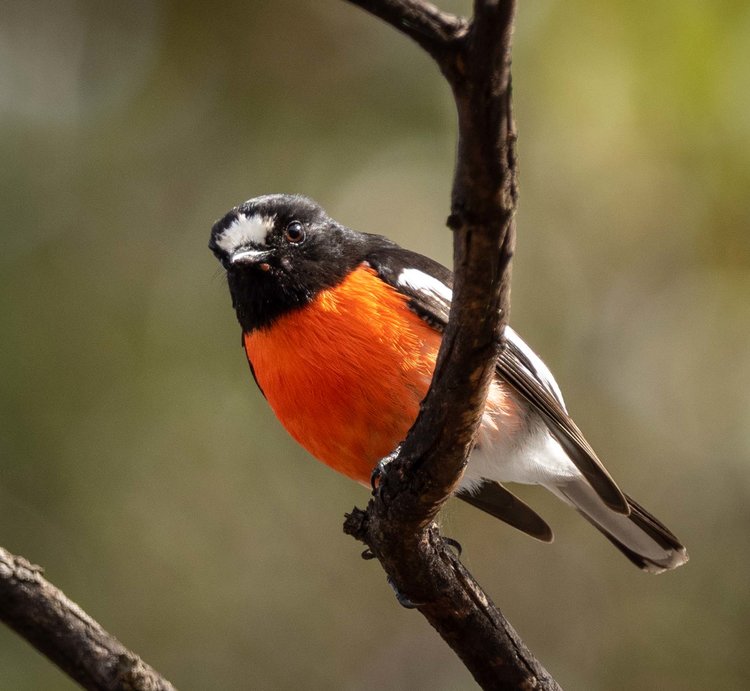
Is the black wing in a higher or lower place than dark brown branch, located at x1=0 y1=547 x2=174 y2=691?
higher

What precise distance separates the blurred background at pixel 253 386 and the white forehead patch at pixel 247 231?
227 centimetres

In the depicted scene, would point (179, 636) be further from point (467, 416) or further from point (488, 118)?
point (488, 118)

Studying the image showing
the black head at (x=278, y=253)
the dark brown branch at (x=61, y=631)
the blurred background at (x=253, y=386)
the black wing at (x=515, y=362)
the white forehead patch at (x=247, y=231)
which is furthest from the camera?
the blurred background at (x=253, y=386)

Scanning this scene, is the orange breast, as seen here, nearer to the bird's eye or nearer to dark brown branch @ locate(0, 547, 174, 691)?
the bird's eye

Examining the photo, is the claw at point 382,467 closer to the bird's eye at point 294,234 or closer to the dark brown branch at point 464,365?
the dark brown branch at point 464,365

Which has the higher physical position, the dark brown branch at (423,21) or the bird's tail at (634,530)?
the dark brown branch at (423,21)

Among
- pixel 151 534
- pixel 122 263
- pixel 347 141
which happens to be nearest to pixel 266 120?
pixel 347 141

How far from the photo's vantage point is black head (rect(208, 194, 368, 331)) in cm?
409

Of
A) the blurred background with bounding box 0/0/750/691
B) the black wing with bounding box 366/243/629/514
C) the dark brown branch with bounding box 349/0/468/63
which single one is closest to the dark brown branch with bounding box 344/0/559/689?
the dark brown branch with bounding box 349/0/468/63

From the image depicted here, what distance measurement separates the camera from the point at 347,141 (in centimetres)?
670

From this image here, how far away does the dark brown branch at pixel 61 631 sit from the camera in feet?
8.47

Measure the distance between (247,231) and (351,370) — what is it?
2.83 ft

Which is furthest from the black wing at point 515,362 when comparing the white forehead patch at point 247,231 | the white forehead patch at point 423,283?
the white forehead patch at point 247,231

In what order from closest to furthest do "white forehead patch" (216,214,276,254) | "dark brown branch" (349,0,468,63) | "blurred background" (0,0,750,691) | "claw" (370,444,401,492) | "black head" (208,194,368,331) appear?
"dark brown branch" (349,0,468,63) < "claw" (370,444,401,492) < "black head" (208,194,368,331) < "white forehead patch" (216,214,276,254) < "blurred background" (0,0,750,691)
